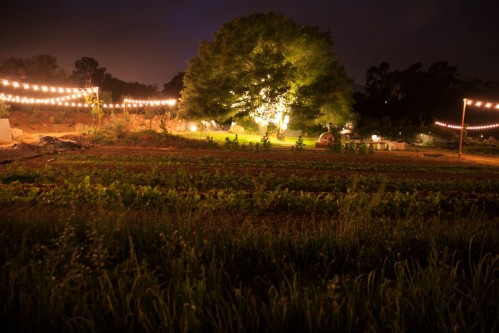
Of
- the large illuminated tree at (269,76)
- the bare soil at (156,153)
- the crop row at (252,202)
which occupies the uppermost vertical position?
the large illuminated tree at (269,76)

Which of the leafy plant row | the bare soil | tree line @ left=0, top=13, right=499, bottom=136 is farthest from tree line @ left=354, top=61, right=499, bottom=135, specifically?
the leafy plant row

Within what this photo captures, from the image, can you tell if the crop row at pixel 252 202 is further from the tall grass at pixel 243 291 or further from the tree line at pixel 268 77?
the tree line at pixel 268 77

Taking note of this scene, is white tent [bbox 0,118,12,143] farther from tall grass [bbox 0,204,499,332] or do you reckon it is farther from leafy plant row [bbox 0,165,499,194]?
tall grass [bbox 0,204,499,332]

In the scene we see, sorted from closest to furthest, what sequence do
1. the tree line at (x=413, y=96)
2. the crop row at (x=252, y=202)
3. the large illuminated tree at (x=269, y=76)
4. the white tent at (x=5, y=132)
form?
the crop row at (x=252, y=202) < the white tent at (x=5, y=132) < the large illuminated tree at (x=269, y=76) < the tree line at (x=413, y=96)

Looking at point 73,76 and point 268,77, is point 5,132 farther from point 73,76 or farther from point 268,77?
point 73,76

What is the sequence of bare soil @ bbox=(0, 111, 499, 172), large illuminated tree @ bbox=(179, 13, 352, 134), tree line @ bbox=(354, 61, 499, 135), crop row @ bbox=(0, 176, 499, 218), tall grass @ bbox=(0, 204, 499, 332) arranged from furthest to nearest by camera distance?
tree line @ bbox=(354, 61, 499, 135) → large illuminated tree @ bbox=(179, 13, 352, 134) → bare soil @ bbox=(0, 111, 499, 172) → crop row @ bbox=(0, 176, 499, 218) → tall grass @ bbox=(0, 204, 499, 332)

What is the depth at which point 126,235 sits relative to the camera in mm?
4559

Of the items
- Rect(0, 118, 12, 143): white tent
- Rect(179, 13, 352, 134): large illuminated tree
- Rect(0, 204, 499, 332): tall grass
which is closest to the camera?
Rect(0, 204, 499, 332): tall grass

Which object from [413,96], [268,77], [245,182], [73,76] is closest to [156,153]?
[245,182]

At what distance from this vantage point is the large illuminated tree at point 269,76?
2936 centimetres

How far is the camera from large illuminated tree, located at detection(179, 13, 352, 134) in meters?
29.4

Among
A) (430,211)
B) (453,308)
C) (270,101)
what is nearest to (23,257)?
(453,308)

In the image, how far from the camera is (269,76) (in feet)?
96.3

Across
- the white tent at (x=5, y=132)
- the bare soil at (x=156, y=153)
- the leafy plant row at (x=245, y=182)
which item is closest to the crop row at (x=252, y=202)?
the leafy plant row at (x=245, y=182)
